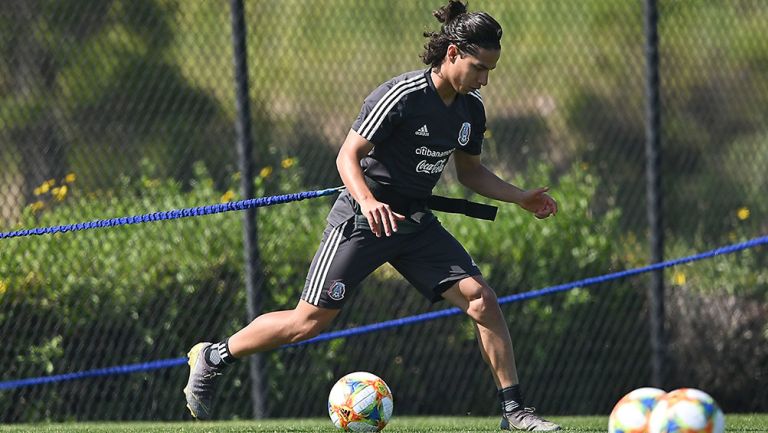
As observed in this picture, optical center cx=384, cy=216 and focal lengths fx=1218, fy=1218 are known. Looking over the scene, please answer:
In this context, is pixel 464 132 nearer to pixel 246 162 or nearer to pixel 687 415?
pixel 687 415

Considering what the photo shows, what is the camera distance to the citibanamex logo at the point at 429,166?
500cm

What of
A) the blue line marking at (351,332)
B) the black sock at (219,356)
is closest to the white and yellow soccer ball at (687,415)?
the black sock at (219,356)

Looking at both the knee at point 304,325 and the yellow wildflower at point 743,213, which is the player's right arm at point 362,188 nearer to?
the knee at point 304,325

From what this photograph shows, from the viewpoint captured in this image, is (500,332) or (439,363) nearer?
(500,332)

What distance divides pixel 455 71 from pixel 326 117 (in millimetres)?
3003

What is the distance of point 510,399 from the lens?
5125 mm

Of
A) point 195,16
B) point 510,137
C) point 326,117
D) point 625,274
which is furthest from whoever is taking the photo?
point 510,137

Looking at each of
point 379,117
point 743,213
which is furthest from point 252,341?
point 743,213

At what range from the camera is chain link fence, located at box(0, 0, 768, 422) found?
22.6 feet

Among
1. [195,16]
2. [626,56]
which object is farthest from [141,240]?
[626,56]

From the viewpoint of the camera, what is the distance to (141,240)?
700 cm

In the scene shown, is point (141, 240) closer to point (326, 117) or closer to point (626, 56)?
point (326, 117)

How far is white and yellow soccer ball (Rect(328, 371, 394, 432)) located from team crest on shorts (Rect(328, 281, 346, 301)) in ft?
1.17

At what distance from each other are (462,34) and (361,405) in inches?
61.1
